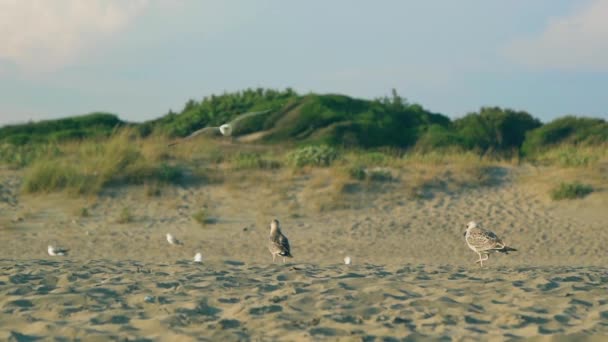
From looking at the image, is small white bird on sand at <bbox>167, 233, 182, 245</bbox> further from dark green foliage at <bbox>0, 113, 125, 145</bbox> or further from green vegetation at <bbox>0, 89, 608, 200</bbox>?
dark green foliage at <bbox>0, 113, 125, 145</bbox>

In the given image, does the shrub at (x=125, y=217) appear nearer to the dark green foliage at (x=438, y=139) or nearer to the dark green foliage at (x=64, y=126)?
the dark green foliage at (x=438, y=139)

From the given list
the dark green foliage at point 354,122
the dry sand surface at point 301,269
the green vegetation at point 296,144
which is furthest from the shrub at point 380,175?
the dark green foliage at point 354,122

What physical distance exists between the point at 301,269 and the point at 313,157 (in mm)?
12017

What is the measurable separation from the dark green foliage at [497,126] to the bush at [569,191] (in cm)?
1504

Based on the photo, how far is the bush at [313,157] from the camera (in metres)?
23.3

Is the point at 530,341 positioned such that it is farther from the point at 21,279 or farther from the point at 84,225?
the point at 84,225

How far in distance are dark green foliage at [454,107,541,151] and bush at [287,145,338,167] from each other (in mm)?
13557

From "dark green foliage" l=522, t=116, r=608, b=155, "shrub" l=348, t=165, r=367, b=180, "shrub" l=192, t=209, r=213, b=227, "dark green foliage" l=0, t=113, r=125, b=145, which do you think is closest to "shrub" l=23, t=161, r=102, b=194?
"shrub" l=192, t=209, r=213, b=227

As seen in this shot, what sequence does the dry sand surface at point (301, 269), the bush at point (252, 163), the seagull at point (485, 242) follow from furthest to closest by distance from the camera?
the bush at point (252, 163), the seagull at point (485, 242), the dry sand surface at point (301, 269)

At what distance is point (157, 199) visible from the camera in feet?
68.4

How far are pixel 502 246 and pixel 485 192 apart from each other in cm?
937

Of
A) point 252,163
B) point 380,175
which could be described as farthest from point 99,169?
point 380,175

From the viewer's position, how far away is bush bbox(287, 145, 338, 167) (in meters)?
23.3

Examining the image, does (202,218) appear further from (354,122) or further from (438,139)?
(354,122)
